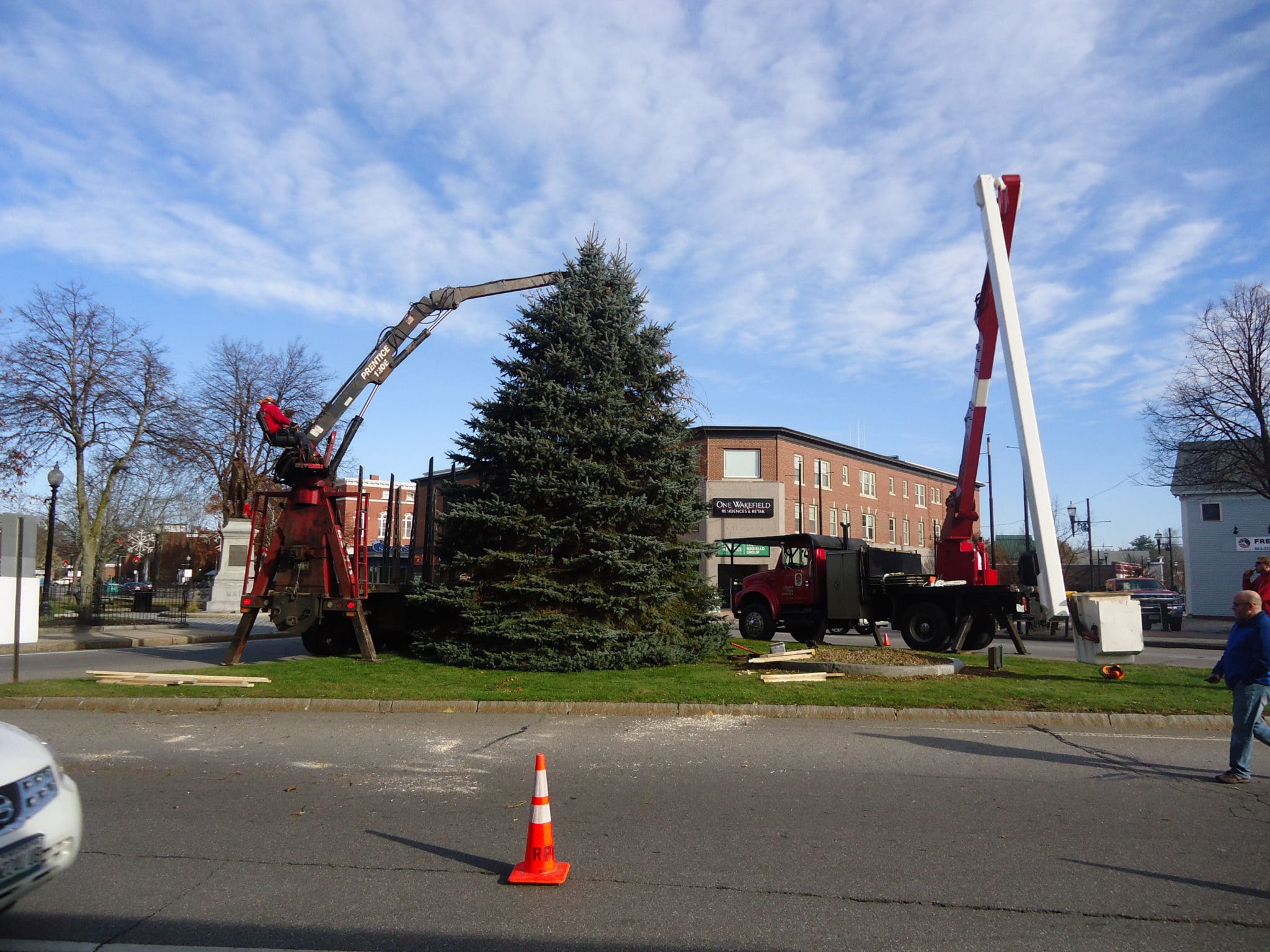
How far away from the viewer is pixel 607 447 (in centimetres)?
1488

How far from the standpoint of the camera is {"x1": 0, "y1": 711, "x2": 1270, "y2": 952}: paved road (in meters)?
4.27

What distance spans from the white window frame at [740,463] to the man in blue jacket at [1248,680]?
42448 millimetres

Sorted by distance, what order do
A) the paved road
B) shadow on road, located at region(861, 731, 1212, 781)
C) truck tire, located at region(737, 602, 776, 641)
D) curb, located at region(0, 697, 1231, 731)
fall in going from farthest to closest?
1. truck tire, located at region(737, 602, 776, 641)
2. curb, located at region(0, 697, 1231, 731)
3. shadow on road, located at region(861, 731, 1212, 781)
4. the paved road

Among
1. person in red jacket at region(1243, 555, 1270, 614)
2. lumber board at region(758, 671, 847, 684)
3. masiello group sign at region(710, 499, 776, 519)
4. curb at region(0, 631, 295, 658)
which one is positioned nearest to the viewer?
person in red jacket at region(1243, 555, 1270, 614)

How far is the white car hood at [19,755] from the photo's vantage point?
407 cm

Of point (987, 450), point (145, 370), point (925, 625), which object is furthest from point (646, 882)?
point (987, 450)

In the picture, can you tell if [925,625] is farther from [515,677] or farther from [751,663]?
[515,677]

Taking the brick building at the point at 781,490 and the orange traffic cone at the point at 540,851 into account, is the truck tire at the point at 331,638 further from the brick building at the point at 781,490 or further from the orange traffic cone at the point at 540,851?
the brick building at the point at 781,490

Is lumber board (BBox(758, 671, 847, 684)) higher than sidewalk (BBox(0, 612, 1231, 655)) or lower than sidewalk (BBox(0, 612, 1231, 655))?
higher

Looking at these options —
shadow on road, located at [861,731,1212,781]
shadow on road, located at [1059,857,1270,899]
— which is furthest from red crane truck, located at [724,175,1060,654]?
shadow on road, located at [1059,857,1270,899]

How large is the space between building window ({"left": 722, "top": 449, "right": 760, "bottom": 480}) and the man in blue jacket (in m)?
42.5

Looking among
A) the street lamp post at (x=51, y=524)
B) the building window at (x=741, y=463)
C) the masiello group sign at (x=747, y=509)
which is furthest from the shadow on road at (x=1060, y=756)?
the building window at (x=741, y=463)

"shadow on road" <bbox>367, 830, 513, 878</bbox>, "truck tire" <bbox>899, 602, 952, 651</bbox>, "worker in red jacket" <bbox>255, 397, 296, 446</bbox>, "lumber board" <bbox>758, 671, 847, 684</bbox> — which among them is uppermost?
"worker in red jacket" <bbox>255, 397, 296, 446</bbox>

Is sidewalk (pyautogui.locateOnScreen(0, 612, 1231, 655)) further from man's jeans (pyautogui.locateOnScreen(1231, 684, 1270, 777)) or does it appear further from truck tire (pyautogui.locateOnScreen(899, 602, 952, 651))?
man's jeans (pyautogui.locateOnScreen(1231, 684, 1270, 777))
